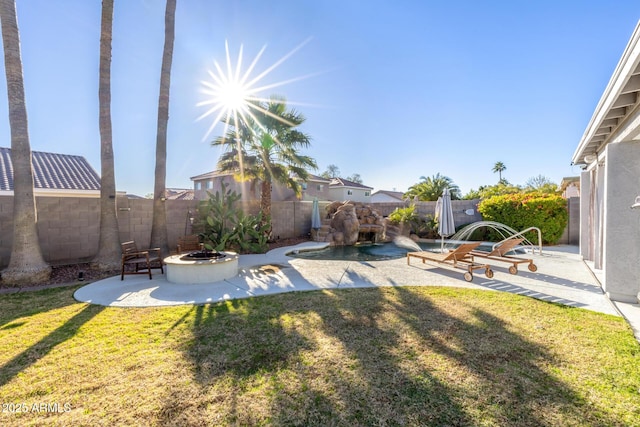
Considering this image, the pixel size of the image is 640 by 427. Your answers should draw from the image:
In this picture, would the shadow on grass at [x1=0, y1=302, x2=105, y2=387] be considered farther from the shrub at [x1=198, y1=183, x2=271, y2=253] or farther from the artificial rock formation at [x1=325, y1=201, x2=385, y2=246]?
the artificial rock formation at [x1=325, y1=201, x2=385, y2=246]

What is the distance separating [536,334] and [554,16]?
12142mm

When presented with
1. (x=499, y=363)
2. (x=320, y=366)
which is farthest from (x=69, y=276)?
(x=499, y=363)

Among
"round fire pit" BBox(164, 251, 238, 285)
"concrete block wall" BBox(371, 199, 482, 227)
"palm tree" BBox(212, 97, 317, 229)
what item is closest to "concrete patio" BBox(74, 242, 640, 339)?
"round fire pit" BBox(164, 251, 238, 285)

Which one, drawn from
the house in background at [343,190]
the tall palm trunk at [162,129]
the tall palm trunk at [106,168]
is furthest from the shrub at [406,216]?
the house in background at [343,190]

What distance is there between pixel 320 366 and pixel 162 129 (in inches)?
391

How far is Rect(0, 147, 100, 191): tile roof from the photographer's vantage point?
1554 centimetres

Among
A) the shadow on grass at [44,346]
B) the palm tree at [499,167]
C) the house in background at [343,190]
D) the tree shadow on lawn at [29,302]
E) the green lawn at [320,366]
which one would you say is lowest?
the tree shadow on lawn at [29,302]

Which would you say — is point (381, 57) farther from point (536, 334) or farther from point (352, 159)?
point (352, 159)

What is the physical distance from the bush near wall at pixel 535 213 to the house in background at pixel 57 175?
944 inches

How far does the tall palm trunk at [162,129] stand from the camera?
9.96m

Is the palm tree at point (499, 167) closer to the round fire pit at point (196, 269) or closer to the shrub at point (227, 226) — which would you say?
the shrub at point (227, 226)

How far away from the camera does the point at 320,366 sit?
11.2 ft

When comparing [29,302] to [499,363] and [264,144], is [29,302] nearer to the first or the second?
[499,363]

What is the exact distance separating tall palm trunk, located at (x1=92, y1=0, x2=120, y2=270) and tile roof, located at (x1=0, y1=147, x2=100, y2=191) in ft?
34.2
